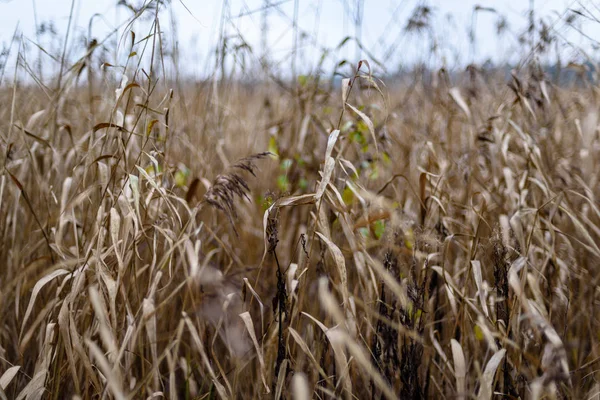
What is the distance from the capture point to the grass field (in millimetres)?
1008

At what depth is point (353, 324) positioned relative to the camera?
1.05m

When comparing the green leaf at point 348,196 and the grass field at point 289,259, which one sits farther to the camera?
the green leaf at point 348,196

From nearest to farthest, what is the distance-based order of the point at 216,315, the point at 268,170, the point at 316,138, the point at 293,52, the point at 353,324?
the point at 353,324 < the point at 216,315 < the point at 293,52 < the point at 316,138 < the point at 268,170

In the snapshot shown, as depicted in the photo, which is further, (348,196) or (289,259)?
(348,196)

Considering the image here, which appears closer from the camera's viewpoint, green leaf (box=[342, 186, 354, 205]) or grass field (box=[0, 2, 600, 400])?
grass field (box=[0, 2, 600, 400])

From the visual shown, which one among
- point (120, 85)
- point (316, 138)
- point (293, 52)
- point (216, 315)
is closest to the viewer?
point (120, 85)

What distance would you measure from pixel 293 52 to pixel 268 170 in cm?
62

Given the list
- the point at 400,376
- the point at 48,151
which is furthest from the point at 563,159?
the point at 48,151

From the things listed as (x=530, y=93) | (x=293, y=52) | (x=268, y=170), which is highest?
(x=293, y=52)

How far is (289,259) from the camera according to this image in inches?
55.2

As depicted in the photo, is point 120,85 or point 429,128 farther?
point 429,128

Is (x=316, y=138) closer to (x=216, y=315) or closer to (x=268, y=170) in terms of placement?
(x=268, y=170)

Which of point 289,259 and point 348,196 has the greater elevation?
point 348,196

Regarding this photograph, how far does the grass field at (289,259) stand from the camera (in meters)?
1.01
